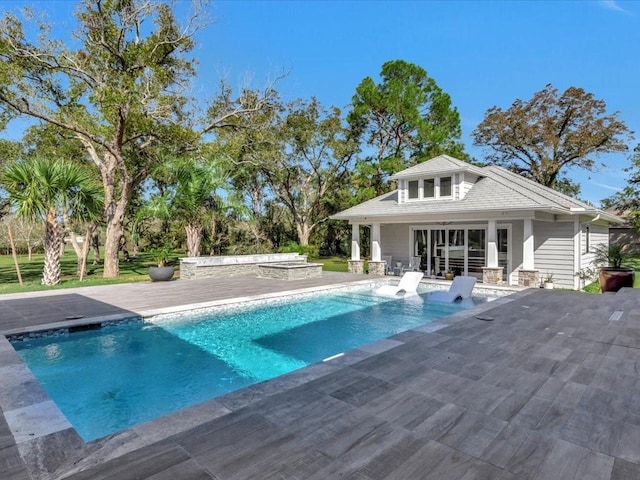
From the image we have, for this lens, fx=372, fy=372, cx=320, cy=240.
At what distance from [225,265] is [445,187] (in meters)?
10.0

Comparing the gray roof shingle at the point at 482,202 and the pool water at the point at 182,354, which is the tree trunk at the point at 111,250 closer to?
the pool water at the point at 182,354

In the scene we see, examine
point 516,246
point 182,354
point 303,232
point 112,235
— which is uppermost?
point 303,232

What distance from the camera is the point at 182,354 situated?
22.3ft

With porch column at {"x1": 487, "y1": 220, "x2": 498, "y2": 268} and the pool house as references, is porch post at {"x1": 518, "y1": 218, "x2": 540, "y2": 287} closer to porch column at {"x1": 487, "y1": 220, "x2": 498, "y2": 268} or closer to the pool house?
the pool house

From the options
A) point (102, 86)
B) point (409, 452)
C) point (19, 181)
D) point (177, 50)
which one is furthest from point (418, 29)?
point (409, 452)

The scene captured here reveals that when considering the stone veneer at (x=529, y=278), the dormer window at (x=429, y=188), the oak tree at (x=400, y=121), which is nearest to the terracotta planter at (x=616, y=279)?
the stone veneer at (x=529, y=278)

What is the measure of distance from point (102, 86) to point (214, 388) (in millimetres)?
14609

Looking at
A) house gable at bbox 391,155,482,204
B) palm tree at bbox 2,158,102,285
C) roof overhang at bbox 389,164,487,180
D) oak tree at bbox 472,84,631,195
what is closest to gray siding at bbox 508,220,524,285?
house gable at bbox 391,155,482,204

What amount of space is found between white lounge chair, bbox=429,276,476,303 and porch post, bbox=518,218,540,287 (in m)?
2.65

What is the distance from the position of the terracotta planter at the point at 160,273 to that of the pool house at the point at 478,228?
8.21m

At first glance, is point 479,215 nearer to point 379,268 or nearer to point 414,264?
point 414,264

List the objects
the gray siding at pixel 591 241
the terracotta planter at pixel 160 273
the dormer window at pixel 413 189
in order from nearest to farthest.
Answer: the terracotta planter at pixel 160 273 < the gray siding at pixel 591 241 < the dormer window at pixel 413 189

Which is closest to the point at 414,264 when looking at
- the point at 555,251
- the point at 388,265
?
the point at 388,265

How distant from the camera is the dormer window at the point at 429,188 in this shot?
1594 centimetres
